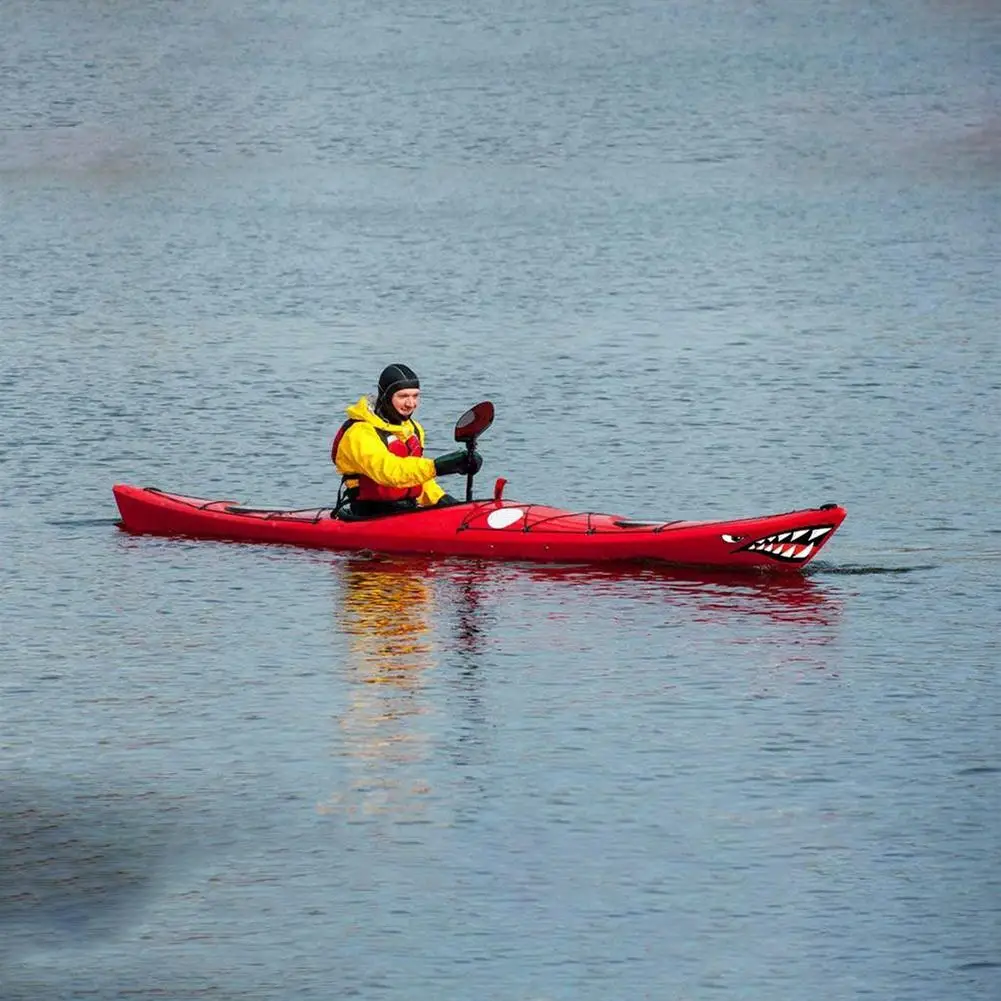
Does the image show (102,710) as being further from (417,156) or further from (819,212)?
(417,156)

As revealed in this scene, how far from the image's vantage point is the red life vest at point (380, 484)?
17797mm

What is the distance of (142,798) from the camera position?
1230 cm

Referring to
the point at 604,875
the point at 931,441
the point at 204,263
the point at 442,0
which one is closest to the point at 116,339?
the point at 204,263

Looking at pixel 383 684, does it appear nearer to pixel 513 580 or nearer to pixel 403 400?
pixel 513 580

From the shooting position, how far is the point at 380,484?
1775cm

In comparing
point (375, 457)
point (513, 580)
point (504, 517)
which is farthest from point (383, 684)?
point (375, 457)

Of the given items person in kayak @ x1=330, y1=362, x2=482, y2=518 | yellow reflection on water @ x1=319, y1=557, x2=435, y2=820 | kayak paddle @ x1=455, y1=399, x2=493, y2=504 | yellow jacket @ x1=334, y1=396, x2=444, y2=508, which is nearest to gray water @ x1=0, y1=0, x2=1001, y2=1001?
yellow reflection on water @ x1=319, y1=557, x2=435, y2=820

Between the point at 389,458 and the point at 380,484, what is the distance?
26cm

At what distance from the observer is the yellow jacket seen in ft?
57.5

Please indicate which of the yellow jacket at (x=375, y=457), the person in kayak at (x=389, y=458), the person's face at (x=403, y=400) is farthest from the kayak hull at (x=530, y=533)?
the person's face at (x=403, y=400)

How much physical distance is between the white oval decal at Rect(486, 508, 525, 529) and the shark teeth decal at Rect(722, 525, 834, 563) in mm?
1499

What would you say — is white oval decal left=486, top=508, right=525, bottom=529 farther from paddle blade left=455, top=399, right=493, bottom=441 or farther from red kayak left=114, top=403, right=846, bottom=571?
paddle blade left=455, top=399, right=493, bottom=441

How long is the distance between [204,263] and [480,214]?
6.28 metres

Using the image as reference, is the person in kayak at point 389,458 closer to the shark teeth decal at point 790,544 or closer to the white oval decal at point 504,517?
the white oval decal at point 504,517
